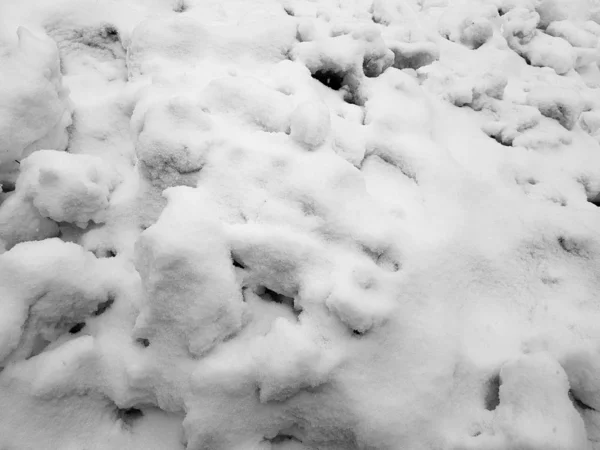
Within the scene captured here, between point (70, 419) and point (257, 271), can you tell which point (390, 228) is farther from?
point (70, 419)

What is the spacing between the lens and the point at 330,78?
1.62 metres

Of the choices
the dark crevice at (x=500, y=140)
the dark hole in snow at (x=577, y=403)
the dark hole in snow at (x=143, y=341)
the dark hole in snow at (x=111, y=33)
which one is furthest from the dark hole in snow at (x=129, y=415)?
the dark crevice at (x=500, y=140)

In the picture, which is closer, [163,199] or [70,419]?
[70,419]

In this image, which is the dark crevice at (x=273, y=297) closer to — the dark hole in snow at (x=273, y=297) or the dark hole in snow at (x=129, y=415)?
the dark hole in snow at (x=273, y=297)

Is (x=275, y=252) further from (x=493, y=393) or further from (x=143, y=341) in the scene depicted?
(x=493, y=393)

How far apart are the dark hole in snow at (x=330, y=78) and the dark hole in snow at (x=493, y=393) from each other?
1.14m

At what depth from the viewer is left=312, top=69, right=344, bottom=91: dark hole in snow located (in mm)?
1608

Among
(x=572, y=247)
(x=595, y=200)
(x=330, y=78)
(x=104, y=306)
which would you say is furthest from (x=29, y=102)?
(x=595, y=200)

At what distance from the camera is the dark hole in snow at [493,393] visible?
1087 mm

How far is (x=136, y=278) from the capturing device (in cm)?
118

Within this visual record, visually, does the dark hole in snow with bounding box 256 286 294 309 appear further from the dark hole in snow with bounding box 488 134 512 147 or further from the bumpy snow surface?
the dark hole in snow with bounding box 488 134 512 147

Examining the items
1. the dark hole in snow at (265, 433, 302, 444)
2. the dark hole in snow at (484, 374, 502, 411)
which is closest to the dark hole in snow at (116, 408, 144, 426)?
the dark hole in snow at (265, 433, 302, 444)

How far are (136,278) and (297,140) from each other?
0.63m

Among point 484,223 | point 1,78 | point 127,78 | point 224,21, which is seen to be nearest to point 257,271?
point 484,223
